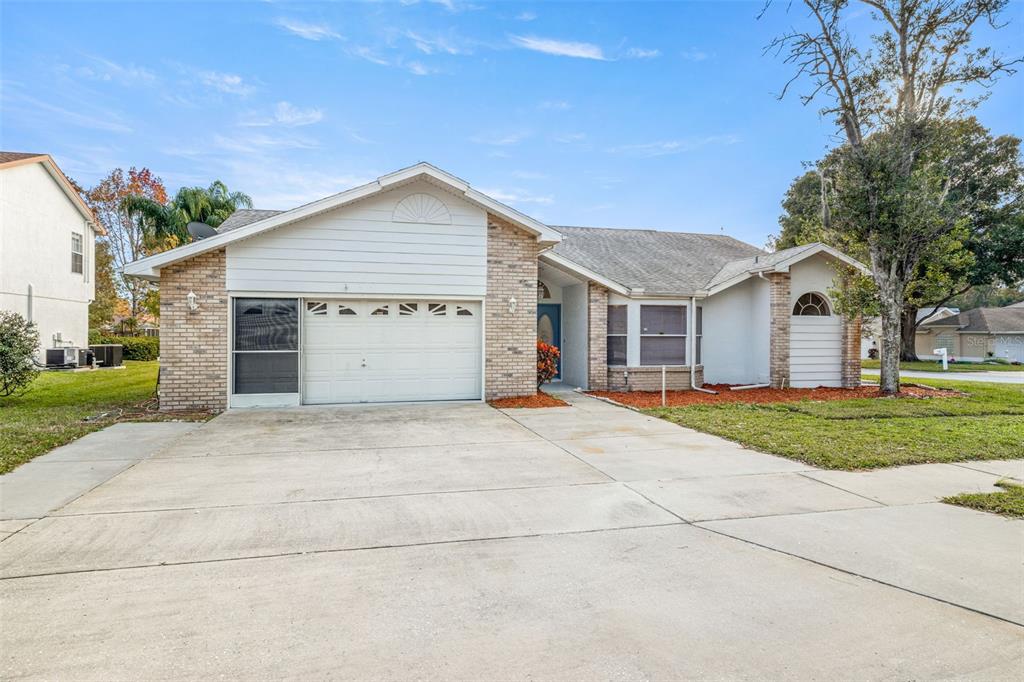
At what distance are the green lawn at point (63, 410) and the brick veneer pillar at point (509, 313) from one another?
6482mm

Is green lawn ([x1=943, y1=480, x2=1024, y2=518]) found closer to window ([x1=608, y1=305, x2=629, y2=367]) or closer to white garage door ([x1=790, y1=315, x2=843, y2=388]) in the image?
window ([x1=608, y1=305, x2=629, y2=367])

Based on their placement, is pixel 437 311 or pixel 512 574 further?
pixel 437 311

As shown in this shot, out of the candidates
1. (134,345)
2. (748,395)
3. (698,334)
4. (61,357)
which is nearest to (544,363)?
(698,334)

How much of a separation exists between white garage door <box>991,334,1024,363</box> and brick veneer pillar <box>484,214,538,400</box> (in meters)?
38.8

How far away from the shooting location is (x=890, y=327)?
13250 millimetres

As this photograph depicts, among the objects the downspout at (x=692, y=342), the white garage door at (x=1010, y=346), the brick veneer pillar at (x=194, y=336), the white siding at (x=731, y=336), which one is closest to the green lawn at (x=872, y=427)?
the downspout at (x=692, y=342)

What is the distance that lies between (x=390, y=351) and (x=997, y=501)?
32.3ft

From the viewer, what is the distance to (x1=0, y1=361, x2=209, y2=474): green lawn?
284 inches

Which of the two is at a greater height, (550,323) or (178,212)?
(178,212)

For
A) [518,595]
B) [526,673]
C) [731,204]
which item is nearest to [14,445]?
[518,595]

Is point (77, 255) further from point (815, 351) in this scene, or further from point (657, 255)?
point (815, 351)

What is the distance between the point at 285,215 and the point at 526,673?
998 centimetres

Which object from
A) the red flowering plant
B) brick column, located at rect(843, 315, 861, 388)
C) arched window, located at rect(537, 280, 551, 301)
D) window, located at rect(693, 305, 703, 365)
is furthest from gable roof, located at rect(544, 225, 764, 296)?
brick column, located at rect(843, 315, 861, 388)

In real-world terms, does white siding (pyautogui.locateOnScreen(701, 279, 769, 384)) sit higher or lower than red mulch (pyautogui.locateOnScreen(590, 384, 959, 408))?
higher
